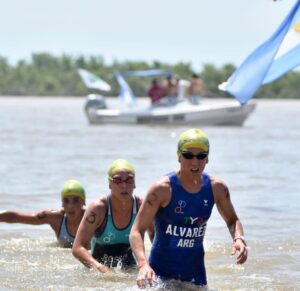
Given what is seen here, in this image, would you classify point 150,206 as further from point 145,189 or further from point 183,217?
point 145,189

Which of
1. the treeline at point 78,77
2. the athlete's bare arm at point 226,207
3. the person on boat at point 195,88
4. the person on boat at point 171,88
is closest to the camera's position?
the athlete's bare arm at point 226,207

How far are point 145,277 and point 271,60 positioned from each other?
7.05m

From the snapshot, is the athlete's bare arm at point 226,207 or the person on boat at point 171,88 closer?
the athlete's bare arm at point 226,207

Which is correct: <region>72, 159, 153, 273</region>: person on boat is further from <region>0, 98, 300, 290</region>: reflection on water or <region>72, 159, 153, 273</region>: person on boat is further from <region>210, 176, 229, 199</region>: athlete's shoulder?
<region>210, 176, 229, 199</region>: athlete's shoulder

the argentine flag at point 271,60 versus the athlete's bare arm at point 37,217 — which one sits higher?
the argentine flag at point 271,60

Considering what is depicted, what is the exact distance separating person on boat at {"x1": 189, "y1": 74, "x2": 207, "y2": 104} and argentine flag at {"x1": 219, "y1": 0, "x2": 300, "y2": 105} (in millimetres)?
22272

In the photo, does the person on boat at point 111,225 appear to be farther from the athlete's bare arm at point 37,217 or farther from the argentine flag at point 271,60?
the argentine flag at point 271,60

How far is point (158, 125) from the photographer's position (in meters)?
38.8

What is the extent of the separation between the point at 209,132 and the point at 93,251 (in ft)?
86.9

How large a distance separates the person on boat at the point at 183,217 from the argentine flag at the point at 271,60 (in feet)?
20.8

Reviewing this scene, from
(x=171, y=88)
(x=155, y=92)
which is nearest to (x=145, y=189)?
(x=171, y=88)

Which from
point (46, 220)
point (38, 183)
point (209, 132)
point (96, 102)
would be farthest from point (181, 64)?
point (46, 220)

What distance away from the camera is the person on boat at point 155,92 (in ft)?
120

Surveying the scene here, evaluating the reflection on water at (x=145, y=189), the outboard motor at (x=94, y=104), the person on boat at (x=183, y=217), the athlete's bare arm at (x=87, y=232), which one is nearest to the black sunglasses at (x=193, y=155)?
the person on boat at (x=183, y=217)
